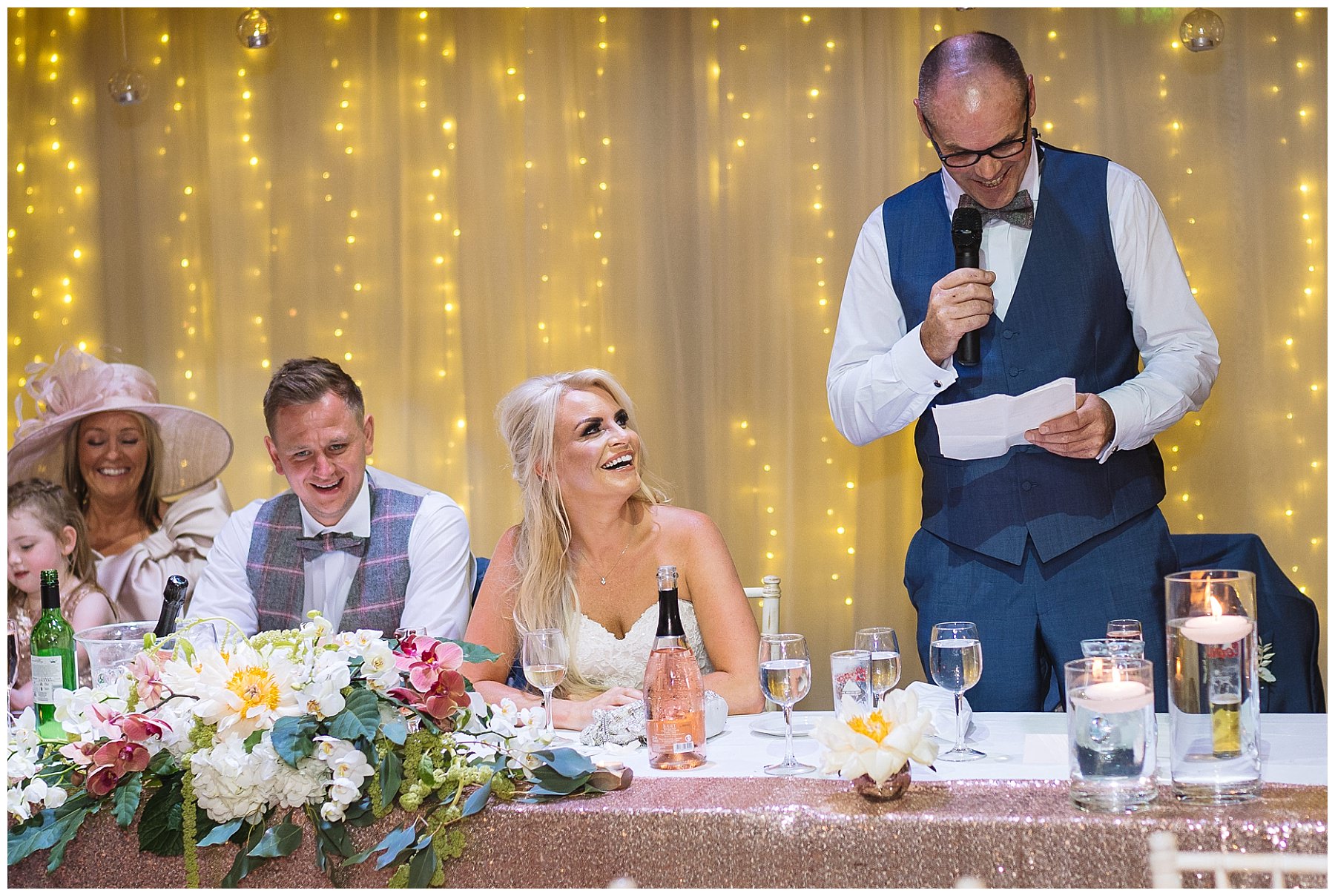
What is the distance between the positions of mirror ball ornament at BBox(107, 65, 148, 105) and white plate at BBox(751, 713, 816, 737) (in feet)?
9.15

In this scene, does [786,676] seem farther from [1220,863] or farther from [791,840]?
[1220,863]

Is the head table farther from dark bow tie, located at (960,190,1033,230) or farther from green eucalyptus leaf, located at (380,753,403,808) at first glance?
dark bow tie, located at (960,190,1033,230)

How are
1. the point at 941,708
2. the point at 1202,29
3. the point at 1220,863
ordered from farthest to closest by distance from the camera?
the point at 1202,29, the point at 941,708, the point at 1220,863

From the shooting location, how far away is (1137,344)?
8.72 feet

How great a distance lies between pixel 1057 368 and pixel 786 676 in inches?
49.7

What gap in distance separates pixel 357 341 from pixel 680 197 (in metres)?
1.06

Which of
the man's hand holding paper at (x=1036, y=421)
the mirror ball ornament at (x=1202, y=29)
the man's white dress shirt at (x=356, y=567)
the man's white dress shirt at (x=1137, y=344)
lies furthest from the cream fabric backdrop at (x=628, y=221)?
the man's hand holding paper at (x=1036, y=421)

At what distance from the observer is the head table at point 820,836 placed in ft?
4.26

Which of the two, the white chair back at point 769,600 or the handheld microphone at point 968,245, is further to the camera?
the white chair back at point 769,600

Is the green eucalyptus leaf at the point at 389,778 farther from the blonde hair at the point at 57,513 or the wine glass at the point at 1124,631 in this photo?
the blonde hair at the point at 57,513

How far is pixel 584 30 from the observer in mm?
3635

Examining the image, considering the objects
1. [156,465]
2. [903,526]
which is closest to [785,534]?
[903,526]

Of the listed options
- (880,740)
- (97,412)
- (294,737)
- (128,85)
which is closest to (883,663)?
(880,740)

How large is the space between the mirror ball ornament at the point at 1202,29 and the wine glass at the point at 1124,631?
2.10 metres
